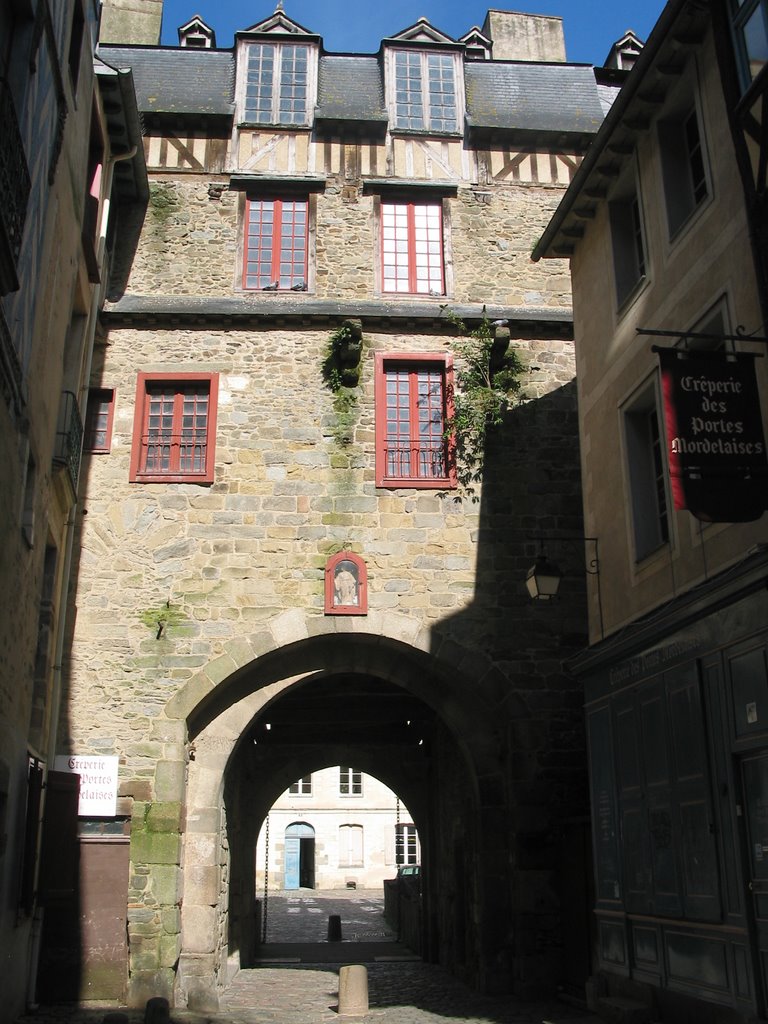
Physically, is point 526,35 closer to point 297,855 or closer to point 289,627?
point 289,627

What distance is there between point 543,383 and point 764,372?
5.78m

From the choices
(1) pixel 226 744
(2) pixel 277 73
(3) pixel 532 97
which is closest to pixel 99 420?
(1) pixel 226 744

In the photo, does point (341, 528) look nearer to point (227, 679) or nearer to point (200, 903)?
point (227, 679)

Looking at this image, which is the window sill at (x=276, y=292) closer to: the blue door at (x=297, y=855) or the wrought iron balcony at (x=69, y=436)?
the wrought iron balcony at (x=69, y=436)

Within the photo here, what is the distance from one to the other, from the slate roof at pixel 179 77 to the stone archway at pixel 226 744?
6.49m

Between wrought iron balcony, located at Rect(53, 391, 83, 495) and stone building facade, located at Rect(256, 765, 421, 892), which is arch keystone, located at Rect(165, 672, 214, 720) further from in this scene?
stone building facade, located at Rect(256, 765, 421, 892)

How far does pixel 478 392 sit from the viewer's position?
38.5 feet

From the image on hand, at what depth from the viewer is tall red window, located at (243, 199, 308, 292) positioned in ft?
40.4

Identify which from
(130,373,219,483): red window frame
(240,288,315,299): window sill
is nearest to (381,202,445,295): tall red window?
(240,288,315,299): window sill

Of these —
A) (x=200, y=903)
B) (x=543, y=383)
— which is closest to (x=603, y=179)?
(x=543, y=383)

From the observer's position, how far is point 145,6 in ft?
49.8

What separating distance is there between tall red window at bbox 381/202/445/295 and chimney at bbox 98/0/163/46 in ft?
16.6

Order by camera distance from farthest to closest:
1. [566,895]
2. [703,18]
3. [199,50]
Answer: [199,50]
[566,895]
[703,18]

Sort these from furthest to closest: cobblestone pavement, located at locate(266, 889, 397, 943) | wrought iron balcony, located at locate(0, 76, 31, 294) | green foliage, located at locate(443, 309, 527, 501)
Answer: cobblestone pavement, located at locate(266, 889, 397, 943) < green foliage, located at locate(443, 309, 527, 501) < wrought iron balcony, located at locate(0, 76, 31, 294)
